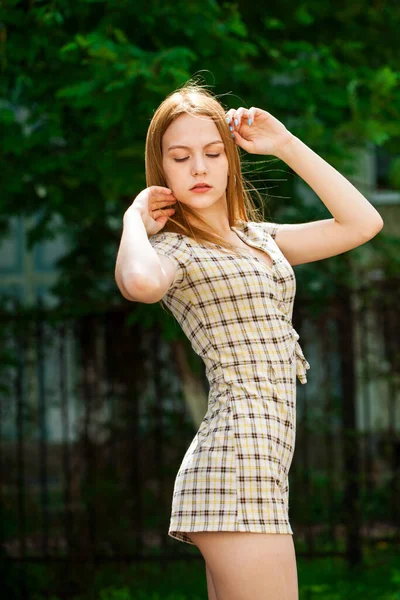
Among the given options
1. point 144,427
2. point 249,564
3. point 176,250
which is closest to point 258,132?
point 176,250

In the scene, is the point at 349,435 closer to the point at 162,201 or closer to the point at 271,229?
the point at 271,229

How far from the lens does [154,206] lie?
7.55ft

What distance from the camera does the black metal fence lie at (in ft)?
20.8

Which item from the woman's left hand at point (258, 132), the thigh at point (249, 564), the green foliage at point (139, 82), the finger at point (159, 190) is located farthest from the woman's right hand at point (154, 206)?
the green foliage at point (139, 82)

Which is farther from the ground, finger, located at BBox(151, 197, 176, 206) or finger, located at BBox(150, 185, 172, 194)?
finger, located at BBox(150, 185, 172, 194)

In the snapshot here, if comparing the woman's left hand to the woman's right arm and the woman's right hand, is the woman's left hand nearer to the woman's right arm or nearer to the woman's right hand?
the woman's right hand

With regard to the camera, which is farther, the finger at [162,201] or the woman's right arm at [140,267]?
the finger at [162,201]

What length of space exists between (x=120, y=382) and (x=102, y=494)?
0.79 meters

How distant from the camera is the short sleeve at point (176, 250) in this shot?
2.18 m

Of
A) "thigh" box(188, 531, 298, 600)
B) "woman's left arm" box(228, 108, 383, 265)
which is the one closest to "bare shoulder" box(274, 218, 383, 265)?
"woman's left arm" box(228, 108, 383, 265)

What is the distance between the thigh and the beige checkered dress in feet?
0.09

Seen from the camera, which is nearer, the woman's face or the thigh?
the thigh

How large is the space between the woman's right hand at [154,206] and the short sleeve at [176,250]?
5 centimetres

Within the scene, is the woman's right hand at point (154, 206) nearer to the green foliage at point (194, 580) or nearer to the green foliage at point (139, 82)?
the green foliage at point (139, 82)
